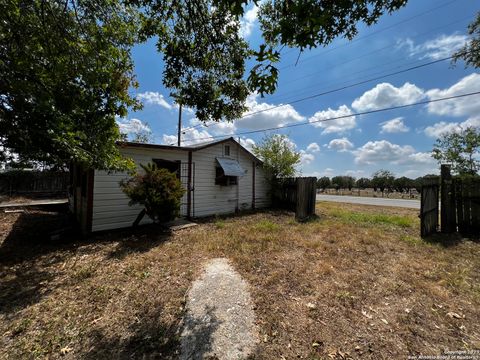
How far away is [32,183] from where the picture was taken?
15688 millimetres

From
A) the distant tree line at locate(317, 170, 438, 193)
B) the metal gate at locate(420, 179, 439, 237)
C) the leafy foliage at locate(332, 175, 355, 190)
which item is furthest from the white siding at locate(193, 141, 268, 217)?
the leafy foliage at locate(332, 175, 355, 190)

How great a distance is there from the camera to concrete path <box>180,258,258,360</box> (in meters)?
2.19

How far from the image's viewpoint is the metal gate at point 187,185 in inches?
341

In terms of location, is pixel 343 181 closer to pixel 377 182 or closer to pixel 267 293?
pixel 377 182

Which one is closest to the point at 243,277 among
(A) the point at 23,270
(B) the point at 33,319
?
(B) the point at 33,319

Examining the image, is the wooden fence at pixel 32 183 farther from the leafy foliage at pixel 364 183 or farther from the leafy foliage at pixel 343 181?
the leafy foliage at pixel 364 183

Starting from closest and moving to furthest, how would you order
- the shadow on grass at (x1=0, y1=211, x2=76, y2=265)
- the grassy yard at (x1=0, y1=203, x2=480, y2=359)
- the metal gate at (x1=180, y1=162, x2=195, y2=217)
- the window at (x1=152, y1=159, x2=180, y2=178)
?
the grassy yard at (x1=0, y1=203, x2=480, y2=359)
the shadow on grass at (x1=0, y1=211, x2=76, y2=265)
the window at (x1=152, y1=159, x2=180, y2=178)
the metal gate at (x1=180, y1=162, x2=195, y2=217)

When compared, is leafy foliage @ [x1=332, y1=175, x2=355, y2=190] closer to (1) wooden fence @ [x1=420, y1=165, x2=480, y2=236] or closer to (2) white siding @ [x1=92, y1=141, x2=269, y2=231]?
(2) white siding @ [x1=92, y1=141, x2=269, y2=231]

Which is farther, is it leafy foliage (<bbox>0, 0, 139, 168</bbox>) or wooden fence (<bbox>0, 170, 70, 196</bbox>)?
wooden fence (<bbox>0, 170, 70, 196</bbox>)

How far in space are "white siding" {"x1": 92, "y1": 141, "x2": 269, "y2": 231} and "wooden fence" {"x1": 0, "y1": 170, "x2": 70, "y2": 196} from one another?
435 inches

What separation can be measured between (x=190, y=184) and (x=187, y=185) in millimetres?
165

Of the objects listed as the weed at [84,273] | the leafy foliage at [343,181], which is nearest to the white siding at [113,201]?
the weed at [84,273]

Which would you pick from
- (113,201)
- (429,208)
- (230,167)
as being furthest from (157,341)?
(230,167)

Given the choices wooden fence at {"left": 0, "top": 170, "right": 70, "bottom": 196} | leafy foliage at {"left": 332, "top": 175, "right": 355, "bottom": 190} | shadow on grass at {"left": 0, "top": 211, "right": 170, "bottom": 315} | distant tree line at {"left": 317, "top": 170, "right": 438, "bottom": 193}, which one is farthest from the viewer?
leafy foliage at {"left": 332, "top": 175, "right": 355, "bottom": 190}
